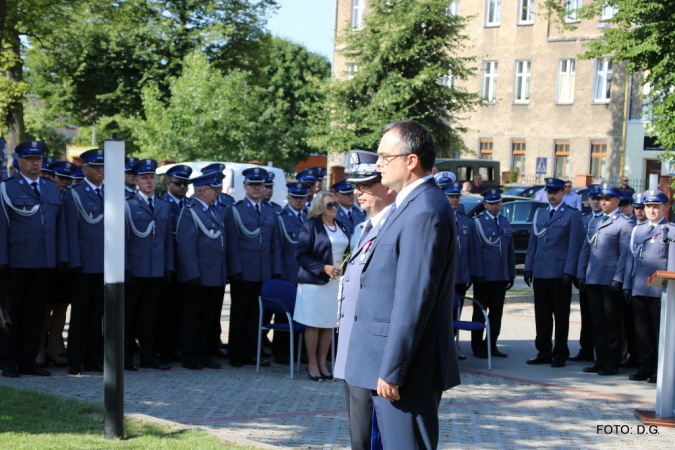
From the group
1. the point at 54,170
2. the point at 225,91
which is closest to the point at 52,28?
the point at 225,91

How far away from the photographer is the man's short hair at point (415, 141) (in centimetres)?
472

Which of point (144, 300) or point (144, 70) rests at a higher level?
point (144, 70)

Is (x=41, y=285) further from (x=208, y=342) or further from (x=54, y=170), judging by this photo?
(x=208, y=342)

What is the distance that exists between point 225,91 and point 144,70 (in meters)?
10.9

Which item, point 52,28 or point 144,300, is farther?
point 52,28

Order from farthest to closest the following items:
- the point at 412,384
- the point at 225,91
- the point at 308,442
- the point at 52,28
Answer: the point at 225,91 < the point at 52,28 < the point at 308,442 < the point at 412,384

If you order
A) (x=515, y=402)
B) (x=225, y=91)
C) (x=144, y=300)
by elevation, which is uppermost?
(x=225, y=91)

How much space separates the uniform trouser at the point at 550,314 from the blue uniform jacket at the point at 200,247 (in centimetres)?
403

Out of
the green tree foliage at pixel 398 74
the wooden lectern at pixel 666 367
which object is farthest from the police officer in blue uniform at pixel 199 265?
the green tree foliage at pixel 398 74

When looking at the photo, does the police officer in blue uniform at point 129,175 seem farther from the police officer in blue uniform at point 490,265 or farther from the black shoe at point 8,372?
the police officer in blue uniform at point 490,265

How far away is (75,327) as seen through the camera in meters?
9.57

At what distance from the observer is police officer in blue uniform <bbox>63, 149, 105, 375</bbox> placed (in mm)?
9586

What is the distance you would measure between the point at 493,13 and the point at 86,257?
39.8 metres

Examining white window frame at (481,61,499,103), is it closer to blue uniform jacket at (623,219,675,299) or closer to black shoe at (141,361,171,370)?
blue uniform jacket at (623,219,675,299)
